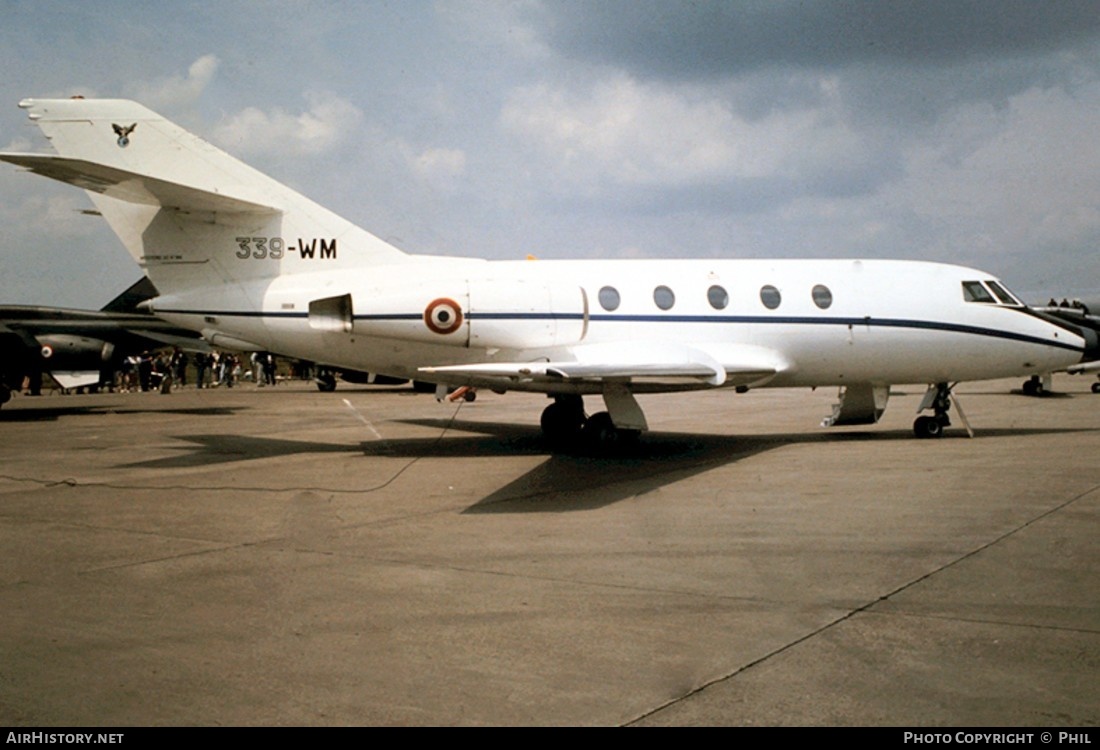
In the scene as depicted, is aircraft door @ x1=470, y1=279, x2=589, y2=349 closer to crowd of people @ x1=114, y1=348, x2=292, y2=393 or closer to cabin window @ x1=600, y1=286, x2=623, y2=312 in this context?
cabin window @ x1=600, y1=286, x2=623, y2=312

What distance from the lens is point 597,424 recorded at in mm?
14961

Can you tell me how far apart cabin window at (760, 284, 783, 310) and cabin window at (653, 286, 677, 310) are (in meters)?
1.61

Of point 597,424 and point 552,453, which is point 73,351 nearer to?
point 552,453

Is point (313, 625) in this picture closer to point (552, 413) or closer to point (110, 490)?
point (110, 490)

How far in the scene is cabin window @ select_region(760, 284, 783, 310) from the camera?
15.5 metres

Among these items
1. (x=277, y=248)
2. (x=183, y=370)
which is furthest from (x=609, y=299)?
(x=183, y=370)

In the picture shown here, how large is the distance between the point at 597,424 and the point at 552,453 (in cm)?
98

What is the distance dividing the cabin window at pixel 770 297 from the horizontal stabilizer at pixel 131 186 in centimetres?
826

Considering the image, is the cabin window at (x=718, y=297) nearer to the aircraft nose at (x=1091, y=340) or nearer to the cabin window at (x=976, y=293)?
the cabin window at (x=976, y=293)

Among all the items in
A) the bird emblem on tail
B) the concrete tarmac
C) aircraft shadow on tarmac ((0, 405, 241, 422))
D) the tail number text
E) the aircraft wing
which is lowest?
the concrete tarmac

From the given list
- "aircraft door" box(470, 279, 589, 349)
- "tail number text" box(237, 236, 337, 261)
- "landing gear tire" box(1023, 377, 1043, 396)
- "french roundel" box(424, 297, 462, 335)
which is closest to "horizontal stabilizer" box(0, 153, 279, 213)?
"tail number text" box(237, 236, 337, 261)

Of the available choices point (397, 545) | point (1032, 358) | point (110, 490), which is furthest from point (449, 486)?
point (1032, 358)

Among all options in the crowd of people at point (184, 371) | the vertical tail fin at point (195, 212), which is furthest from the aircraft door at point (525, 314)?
the crowd of people at point (184, 371)

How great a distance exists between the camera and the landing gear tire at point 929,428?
54.3 ft
